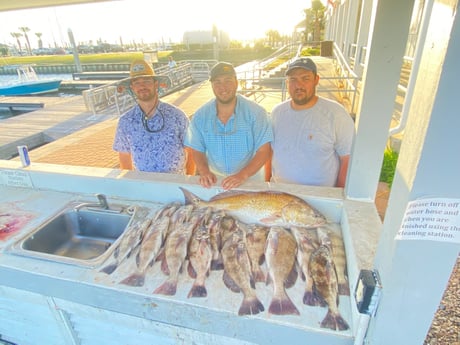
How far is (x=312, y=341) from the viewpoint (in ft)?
3.87

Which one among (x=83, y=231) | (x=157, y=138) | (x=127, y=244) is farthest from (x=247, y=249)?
(x=157, y=138)

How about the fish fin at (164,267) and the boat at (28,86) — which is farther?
the boat at (28,86)

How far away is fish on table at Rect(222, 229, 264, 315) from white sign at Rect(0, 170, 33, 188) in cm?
198

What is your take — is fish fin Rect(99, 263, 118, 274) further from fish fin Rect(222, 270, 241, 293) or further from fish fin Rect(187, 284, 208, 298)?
fish fin Rect(222, 270, 241, 293)

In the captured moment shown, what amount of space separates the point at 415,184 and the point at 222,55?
1685 inches

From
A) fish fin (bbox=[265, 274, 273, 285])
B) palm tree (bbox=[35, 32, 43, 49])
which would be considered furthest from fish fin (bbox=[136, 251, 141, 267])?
palm tree (bbox=[35, 32, 43, 49])

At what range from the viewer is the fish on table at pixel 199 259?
1.37m

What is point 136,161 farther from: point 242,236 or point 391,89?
point 391,89

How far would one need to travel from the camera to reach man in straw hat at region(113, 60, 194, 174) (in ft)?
9.27

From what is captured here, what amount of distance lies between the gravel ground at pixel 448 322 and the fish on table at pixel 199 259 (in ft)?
6.49

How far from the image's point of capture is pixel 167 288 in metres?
1.37

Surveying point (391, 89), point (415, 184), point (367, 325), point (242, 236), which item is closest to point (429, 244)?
point (415, 184)

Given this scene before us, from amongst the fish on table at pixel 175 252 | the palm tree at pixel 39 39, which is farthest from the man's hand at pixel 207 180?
the palm tree at pixel 39 39

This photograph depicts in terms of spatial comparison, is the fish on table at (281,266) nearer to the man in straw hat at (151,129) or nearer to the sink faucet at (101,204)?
the sink faucet at (101,204)
